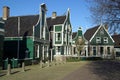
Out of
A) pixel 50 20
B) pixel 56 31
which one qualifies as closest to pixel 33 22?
pixel 56 31

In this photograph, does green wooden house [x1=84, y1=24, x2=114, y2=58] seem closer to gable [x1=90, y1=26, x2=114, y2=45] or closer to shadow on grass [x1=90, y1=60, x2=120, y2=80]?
gable [x1=90, y1=26, x2=114, y2=45]

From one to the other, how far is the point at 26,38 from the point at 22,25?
375 cm

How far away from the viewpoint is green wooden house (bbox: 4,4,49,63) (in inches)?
1529

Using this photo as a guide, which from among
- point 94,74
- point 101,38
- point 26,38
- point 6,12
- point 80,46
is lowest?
point 94,74

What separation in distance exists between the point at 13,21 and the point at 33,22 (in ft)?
14.1

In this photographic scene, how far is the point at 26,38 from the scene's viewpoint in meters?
39.0

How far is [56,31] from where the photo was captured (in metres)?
50.9

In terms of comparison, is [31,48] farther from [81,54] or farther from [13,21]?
[81,54]

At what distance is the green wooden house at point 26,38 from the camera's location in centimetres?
3884

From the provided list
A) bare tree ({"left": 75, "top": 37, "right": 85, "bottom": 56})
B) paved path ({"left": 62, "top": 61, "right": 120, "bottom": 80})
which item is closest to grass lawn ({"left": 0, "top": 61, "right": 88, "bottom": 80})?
paved path ({"left": 62, "top": 61, "right": 120, "bottom": 80})

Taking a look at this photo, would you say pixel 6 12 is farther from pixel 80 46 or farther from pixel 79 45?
pixel 80 46

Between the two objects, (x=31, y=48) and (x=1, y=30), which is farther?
(x=31, y=48)

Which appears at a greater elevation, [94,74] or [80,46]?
[80,46]

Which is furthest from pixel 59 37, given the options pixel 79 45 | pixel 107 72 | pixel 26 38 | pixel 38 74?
pixel 38 74
